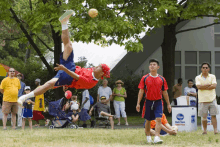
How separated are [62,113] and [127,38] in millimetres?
3881

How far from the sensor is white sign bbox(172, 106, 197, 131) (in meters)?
11.5

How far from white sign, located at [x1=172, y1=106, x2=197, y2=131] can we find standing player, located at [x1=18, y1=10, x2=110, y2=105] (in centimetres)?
389

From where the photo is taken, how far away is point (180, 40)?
25.1m

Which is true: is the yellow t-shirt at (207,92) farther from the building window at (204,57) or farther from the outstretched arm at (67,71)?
the building window at (204,57)

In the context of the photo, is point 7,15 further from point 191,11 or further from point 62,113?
point 191,11

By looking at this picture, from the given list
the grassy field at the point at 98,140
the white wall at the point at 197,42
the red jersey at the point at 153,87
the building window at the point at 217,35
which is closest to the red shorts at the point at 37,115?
the grassy field at the point at 98,140

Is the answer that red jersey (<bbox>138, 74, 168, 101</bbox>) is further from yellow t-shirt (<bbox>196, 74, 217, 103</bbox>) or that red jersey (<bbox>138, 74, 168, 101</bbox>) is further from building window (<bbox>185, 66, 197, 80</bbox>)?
building window (<bbox>185, 66, 197, 80</bbox>)

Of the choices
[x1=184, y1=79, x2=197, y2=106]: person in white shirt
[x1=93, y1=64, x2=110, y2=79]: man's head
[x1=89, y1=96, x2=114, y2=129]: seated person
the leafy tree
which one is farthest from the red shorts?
[x1=93, y1=64, x2=110, y2=79]: man's head

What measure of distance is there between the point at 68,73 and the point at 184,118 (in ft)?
16.8

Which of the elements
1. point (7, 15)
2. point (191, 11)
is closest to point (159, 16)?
point (191, 11)

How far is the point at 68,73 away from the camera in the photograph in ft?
25.9

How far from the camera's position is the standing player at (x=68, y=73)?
788cm

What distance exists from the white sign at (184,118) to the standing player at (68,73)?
3.89m

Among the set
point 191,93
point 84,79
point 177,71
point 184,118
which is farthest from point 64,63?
point 177,71
